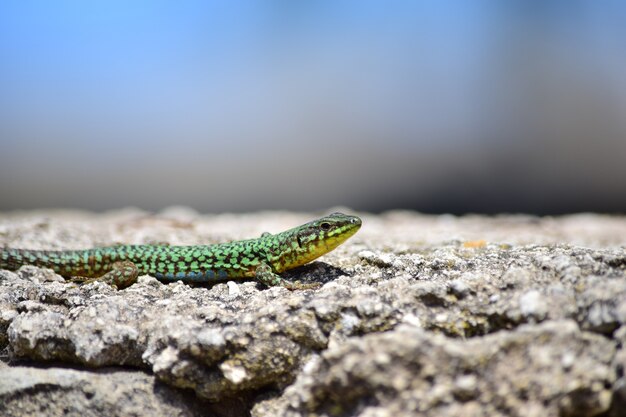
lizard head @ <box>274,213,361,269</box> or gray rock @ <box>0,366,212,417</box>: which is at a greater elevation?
lizard head @ <box>274,213,361,269</box>

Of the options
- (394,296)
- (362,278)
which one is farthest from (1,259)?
(394,296)

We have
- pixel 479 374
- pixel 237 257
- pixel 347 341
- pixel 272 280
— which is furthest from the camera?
pixel 237 257

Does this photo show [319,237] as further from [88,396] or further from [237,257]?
[88,396]

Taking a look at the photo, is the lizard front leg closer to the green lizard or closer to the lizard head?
the green lizard

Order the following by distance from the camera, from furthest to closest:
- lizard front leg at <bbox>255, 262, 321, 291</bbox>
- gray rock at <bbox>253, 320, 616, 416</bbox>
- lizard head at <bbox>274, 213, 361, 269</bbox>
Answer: lizard head at <bbox>274, 213, 361, 269</bbox>
lizard front leg at <bbox>255, 262, 321, 291</bbox>
gray rock at <bbox>253, 320, 616, 416</bbox>

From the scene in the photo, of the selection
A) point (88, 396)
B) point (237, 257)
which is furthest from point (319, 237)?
point (88, 396)

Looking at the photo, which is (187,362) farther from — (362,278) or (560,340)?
(560,340)

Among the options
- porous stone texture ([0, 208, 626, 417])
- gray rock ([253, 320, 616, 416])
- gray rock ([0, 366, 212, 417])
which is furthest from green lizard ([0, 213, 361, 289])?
gray rock ([253, 320, 616, 416])
